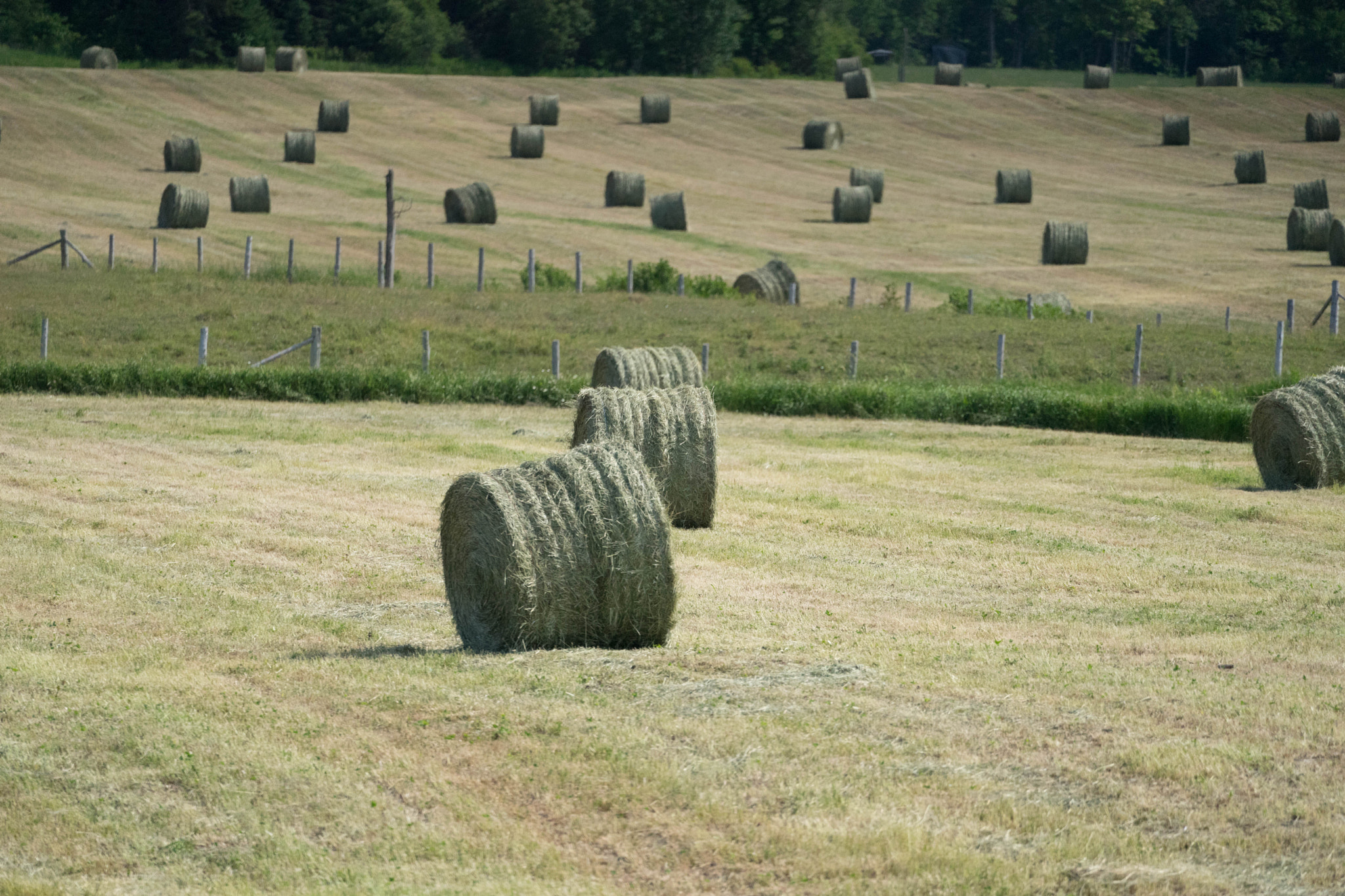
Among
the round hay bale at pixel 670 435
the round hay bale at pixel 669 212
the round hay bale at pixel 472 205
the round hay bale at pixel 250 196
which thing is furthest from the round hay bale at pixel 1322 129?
the round hay bale at pixel 670 435

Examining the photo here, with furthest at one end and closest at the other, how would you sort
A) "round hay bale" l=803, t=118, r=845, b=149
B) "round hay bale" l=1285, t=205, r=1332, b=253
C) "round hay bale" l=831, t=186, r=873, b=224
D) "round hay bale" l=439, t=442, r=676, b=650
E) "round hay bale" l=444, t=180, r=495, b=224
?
"round hay bale" l=803, t=118, r=845, b=149 < "round hay bale" l=831, t=186, r=873, b=224 < "round hay bale" l=1285, t=205, r=1332, b=253 < "round hay bale" l=444, t=180, r=495, b=224 < "round hay bale" l=439, t=442, r=676, b=650

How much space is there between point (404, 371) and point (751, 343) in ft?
26.0

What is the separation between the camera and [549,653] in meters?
10.7

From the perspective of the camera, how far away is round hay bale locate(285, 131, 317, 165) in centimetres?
6053

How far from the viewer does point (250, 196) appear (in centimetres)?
5053

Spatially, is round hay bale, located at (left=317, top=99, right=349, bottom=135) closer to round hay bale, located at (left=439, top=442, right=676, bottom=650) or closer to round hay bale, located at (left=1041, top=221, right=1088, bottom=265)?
round hay bale, located at (left=1041, top=221, right=1088, bottom=265)

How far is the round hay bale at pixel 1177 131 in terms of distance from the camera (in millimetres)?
73188

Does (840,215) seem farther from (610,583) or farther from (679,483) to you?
(610,583)

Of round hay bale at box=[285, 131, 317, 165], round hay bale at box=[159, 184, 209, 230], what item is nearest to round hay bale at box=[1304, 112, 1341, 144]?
round hay bale at box=[285, 131, 317, 165]

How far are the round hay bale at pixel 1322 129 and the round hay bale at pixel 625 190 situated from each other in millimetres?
33145

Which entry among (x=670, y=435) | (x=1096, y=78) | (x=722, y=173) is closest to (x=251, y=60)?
(x=722, y=173)

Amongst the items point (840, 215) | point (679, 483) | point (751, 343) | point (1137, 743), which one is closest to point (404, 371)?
point (751, 343)

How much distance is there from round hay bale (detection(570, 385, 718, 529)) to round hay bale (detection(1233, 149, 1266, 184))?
174 feet

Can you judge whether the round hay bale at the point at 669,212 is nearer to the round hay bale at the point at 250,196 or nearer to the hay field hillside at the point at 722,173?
the hay field hillside at the point at 722,173
